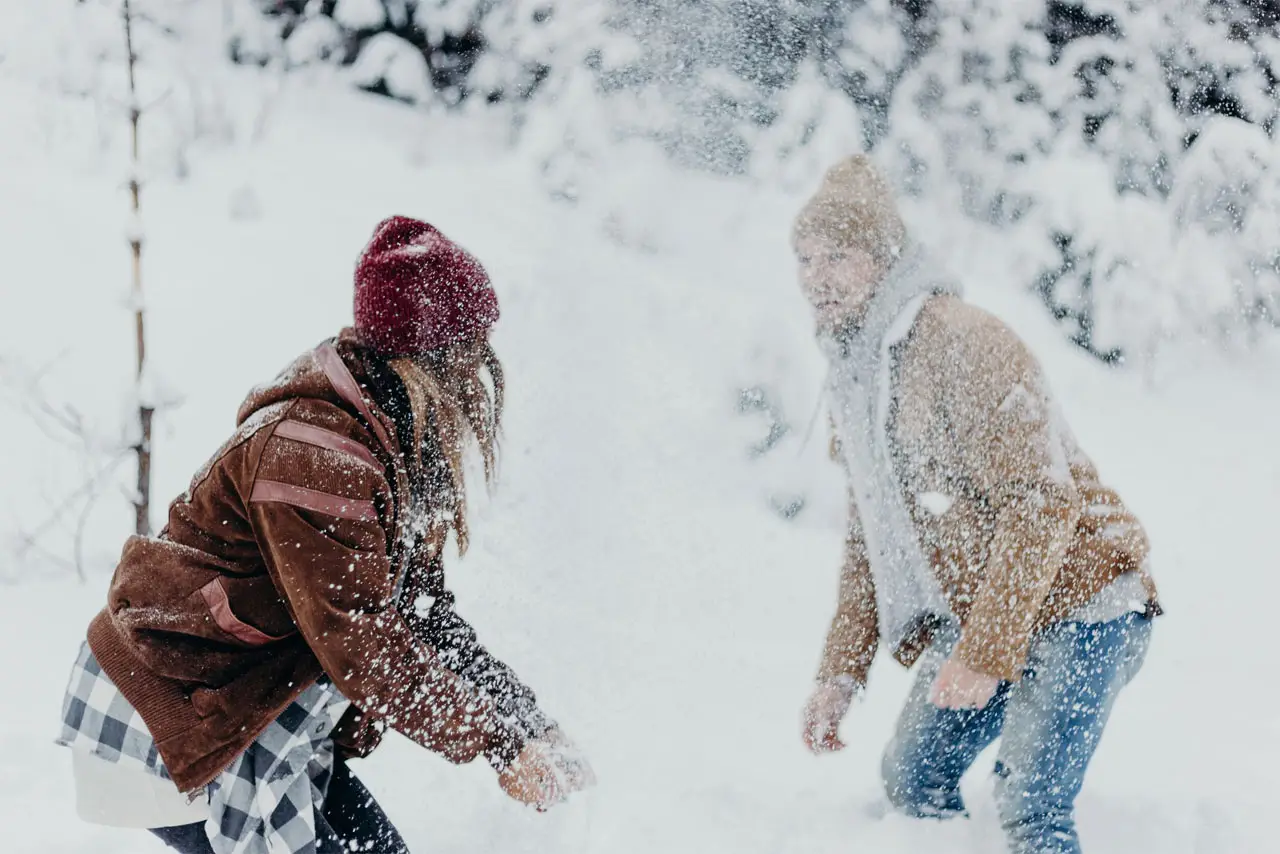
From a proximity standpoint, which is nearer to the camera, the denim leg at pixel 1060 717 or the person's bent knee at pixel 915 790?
the denim leg at pixel 1060 717

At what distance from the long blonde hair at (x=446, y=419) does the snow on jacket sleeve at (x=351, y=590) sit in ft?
0.30

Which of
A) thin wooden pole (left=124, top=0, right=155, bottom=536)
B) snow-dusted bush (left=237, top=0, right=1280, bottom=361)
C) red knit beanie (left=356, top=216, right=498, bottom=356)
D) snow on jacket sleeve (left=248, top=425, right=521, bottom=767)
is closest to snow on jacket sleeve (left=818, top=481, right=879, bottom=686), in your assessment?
snow on jacket sleeve (left=248, top=425, right=521, bottom=767)

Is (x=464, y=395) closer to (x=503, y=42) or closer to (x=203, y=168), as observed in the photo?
(x=203, y=168)

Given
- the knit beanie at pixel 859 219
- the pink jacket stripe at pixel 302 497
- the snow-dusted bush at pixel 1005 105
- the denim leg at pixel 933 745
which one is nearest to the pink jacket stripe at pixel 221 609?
the pink jacket stripe at pixel 302 497

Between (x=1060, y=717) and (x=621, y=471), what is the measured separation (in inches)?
132

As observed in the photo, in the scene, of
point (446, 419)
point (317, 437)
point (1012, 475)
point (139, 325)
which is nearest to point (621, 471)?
point (139, 325)

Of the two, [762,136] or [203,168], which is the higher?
[762,136]

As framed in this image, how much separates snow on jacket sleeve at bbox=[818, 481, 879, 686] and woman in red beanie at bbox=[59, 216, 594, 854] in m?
0.76

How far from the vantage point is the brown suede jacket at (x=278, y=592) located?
1350 mm

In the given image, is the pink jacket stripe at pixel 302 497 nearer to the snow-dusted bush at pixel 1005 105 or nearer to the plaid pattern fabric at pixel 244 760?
the plaid pattern fabric at pixel 244 760

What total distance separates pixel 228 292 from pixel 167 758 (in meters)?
3.82

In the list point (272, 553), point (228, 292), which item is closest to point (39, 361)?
point (228, 292)

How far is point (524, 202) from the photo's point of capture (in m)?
6.03

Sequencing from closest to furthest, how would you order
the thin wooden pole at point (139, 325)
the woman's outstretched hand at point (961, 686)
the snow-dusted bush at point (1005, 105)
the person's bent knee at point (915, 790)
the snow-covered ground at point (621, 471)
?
the woman's outstretched hand at point (961, 686) → the person's bent knee at point (915, 790) → the snow-covered ground at point (621, 471) → the thin wooden pole at point (139, 325) → the snow-dusted bush at point (1005, 105)
